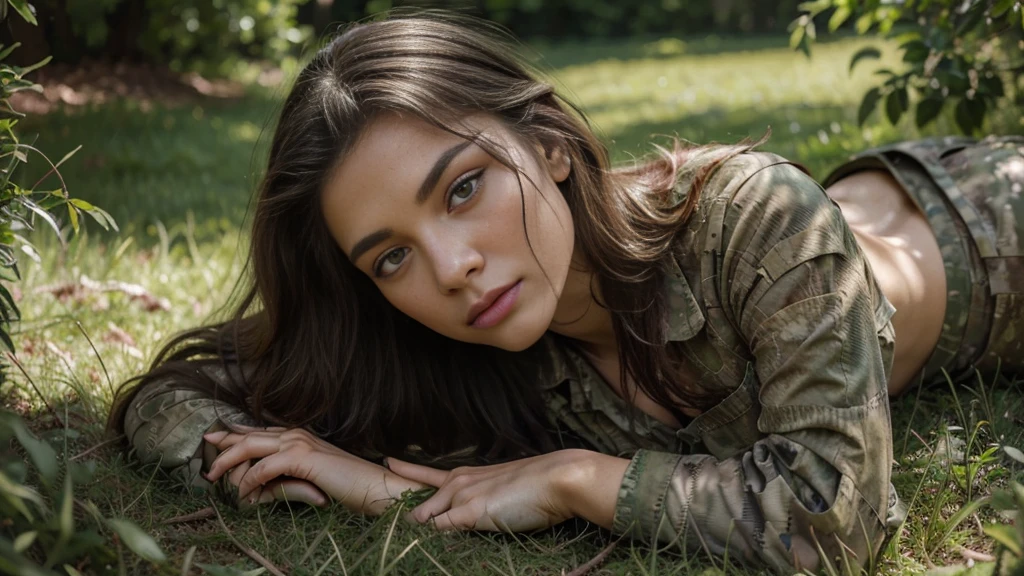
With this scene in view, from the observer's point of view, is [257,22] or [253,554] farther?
[257,22]

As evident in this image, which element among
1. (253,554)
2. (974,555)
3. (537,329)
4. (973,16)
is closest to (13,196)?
(253,554)

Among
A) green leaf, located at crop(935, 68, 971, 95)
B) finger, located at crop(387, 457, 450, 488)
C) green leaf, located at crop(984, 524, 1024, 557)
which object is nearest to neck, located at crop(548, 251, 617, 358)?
finger, located at crop(387, 457, 450, 488)

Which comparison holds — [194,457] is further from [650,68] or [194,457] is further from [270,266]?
[650,68]

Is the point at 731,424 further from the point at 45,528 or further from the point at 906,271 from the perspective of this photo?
the point at 45,528

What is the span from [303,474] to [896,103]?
264 centimetres

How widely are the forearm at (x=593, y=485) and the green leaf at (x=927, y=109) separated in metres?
2.27

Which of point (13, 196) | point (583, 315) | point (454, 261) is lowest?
point (583, 315)

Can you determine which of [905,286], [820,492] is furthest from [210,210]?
[820,492]

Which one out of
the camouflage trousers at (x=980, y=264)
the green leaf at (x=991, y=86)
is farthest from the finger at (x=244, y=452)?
the green leaf at (x=991, y=86)

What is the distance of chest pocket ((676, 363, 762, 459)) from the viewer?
2.31 metres

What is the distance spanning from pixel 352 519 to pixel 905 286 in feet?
5.29

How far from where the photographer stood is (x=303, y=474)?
2.34 metres

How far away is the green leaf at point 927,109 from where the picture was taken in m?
3.69

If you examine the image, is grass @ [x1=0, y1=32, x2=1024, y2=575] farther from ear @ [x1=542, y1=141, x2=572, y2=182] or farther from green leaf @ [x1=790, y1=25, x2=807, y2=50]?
green leaf @ [x1=790, y1=25, x2=807, y2=50]
